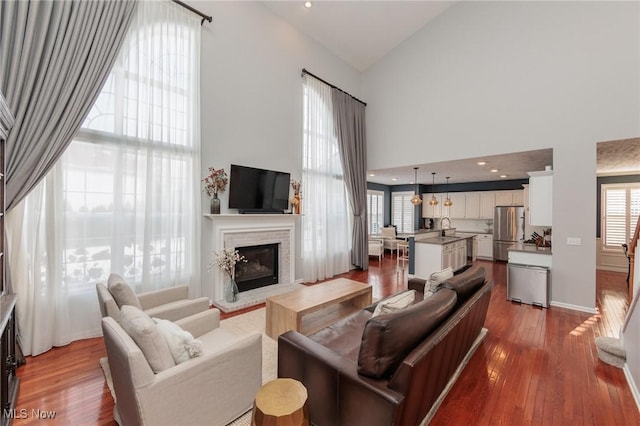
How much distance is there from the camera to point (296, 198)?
202 inches

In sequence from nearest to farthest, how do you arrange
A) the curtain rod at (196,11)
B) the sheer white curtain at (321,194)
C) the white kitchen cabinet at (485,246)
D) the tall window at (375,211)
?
the curtain rod at (196,11)
the sheer white curtain at (321,194)
the white kitchen cabinet at (485,246)
the tall window at (375,211)

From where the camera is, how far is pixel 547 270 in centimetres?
421

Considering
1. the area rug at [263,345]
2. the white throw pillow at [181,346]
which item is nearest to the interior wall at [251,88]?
the area rug at [263,345]

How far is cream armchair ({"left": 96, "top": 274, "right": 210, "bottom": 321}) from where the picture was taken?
2.08 metres

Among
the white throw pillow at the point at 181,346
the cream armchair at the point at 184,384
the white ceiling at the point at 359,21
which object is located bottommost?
the cream armchair at the point at 184,384

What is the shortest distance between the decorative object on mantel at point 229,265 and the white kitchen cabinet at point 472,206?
309 inches

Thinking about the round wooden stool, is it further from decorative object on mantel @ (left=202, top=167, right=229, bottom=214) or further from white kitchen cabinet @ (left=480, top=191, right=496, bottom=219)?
white kitchen cabinet @ (left=480, top=191, right=496, bottom=219)

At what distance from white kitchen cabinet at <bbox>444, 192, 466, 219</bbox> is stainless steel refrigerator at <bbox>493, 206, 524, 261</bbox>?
1.07m

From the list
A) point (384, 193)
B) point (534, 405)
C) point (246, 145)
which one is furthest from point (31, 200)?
point (384, 193)

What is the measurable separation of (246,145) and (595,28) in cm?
558

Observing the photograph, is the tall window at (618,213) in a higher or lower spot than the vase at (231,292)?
higher

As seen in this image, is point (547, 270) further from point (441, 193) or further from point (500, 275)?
point (441, 193)

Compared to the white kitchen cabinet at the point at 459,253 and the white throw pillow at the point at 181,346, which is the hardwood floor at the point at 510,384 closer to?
the white throw pillow at the point at 181,346

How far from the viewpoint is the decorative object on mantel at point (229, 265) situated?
3986mm
